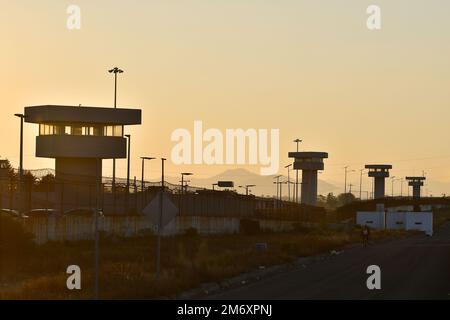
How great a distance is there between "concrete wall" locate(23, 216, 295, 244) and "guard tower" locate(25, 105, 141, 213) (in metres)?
11.6

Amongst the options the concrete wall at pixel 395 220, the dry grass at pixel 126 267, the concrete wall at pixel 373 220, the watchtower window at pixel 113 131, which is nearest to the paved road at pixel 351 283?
the dry grass at pixel 126 267

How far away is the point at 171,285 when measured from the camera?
95.1 ft

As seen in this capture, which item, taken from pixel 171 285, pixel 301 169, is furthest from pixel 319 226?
pixel 171 285

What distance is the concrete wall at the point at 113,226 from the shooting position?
49.7 m

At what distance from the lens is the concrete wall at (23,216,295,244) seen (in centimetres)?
4972

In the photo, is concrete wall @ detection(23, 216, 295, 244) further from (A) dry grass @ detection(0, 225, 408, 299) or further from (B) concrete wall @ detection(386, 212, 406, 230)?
(B) concrete wall @ detection(386, 212, 406, 230)

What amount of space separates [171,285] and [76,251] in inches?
759

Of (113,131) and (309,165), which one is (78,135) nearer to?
(113,131)

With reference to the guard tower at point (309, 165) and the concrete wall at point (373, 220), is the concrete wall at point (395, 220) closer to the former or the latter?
the concrete wall at point (373, 220)

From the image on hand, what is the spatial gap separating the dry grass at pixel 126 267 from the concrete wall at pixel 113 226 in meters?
0.75

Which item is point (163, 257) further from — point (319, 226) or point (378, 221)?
point (378, 221)

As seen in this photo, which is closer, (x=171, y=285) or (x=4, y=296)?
(x=4, y=296)

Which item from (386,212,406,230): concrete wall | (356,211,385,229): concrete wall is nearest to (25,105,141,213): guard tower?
(356,211,385,229): concrete wall
